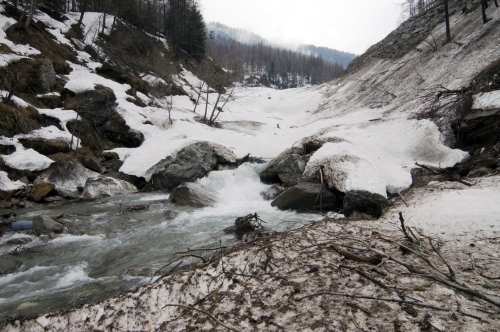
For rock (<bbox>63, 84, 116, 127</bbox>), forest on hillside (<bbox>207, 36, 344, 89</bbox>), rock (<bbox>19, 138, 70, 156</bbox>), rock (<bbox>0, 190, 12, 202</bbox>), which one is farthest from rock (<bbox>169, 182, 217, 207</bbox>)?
forest on hillside (<bbox>207, 36, 344, 89</bbox>)

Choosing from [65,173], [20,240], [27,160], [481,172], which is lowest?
[20,240]

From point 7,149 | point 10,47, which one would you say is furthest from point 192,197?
point 10,47

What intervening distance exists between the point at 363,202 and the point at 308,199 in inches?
63.9

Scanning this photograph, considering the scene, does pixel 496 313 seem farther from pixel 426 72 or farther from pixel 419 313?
pixel 426 72

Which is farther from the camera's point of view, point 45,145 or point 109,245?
point 45,145

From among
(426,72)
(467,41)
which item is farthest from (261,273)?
(467,41)

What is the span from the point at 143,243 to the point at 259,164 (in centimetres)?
792

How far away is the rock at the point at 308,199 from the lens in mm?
7973

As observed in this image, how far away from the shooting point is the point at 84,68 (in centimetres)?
2128

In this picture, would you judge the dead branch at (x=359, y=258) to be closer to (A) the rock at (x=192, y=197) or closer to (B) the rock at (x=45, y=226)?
(A) the rock at (x=192, y=197)

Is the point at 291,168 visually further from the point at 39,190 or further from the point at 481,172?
the point at 39,190

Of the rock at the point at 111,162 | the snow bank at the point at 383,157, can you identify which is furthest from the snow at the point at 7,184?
the snow bank at the point at 383,157

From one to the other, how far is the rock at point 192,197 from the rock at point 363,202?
437 centimetres

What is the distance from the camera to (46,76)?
15.6 m
